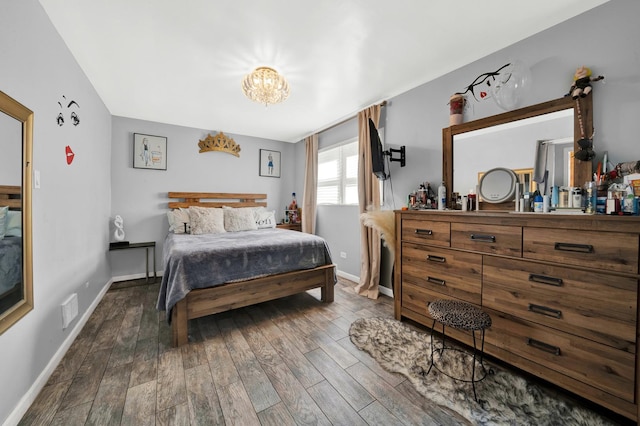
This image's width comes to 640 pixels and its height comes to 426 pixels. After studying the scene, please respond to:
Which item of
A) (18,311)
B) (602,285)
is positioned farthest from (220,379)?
(602,285)

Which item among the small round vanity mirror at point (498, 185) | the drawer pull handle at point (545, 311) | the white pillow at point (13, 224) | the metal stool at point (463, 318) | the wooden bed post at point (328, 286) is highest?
the small round vanity mirror at point (498, 185)

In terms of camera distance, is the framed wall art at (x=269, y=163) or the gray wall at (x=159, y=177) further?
the framed wall art at (x=269, y=163)

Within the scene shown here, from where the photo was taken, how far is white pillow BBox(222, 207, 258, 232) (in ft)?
11.9

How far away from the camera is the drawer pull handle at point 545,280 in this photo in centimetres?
140

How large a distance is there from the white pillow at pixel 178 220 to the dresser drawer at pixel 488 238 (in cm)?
329

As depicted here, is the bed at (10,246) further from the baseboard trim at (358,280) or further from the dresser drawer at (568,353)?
the baseboard trim at (358,280)

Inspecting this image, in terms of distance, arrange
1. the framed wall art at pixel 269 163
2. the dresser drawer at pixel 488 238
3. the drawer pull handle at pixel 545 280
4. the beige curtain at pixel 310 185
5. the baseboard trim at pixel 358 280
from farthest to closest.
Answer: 1. the framed wall art at pixel 269 163
2. the beige curtain at pixel 310 185
3. the baseboard trim at pixel 358 280
4. the dresser drawer at pixel 488 238
5. the drawer pull handle at pixel 545 280

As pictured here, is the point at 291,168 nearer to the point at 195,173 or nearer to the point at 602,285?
the point at 195,173

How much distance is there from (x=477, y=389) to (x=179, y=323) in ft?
7.03

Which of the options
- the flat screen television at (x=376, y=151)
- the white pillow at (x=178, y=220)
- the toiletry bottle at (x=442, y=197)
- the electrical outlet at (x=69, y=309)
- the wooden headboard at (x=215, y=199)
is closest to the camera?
the electrical outlet at (x=69, y=309)

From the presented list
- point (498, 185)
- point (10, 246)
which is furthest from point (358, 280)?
point (10, 246)

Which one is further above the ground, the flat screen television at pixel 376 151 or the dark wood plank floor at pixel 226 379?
the flat screen television at pixel 376 151

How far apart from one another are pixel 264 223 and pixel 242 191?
Result: 85 centimetres

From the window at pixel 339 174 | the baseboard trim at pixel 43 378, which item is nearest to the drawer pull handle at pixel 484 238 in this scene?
the window at pixel 339 174
